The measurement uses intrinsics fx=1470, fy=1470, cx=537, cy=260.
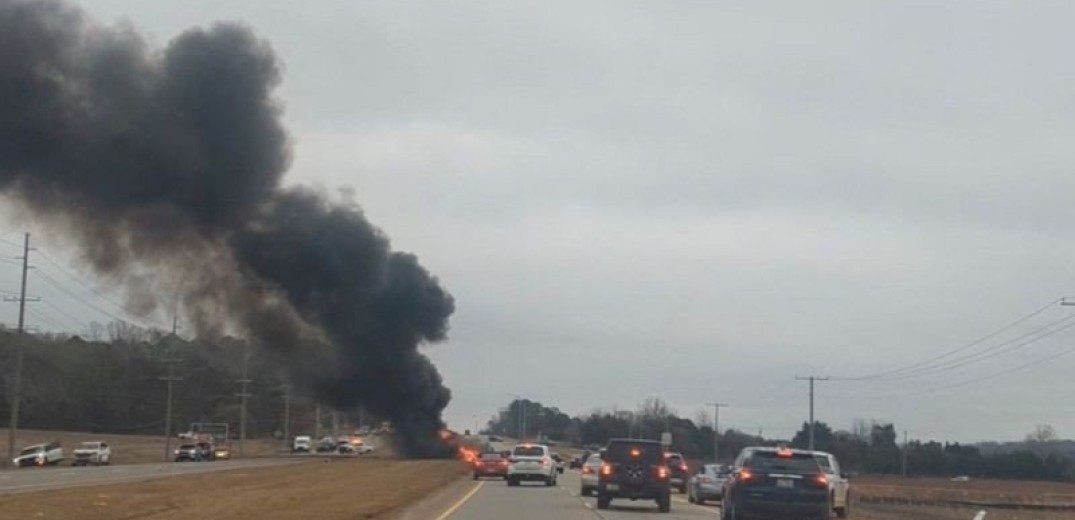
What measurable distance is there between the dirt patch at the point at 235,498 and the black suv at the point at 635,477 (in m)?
6.23

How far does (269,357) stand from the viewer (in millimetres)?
99062

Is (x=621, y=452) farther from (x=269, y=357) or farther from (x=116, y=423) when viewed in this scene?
(x=116, y=423)

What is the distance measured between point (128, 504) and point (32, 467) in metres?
49.0

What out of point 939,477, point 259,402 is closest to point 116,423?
point 259,402

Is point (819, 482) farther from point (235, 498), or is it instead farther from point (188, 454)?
point (188, 454)

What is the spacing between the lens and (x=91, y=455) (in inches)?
3784

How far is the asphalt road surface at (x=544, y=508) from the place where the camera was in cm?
3712

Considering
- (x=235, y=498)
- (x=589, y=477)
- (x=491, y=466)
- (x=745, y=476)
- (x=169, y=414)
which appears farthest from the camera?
(x=169, y=414)

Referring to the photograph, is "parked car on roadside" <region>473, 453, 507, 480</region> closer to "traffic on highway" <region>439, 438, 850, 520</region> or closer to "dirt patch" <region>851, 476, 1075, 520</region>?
"traffic on highway" <region>439, 438, 850, 520</region>

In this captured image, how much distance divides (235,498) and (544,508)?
421 inches

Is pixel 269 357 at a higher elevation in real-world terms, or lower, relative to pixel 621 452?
higher

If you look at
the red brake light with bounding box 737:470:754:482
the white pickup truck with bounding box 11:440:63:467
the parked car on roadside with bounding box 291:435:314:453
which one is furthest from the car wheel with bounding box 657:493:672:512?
the parked car on roadside with bounding box 291:435:314:453

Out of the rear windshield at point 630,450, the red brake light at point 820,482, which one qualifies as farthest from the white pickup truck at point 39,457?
the red brake light at point 820,482

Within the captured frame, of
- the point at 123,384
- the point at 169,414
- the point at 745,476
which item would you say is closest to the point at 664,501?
the point at 745,476
